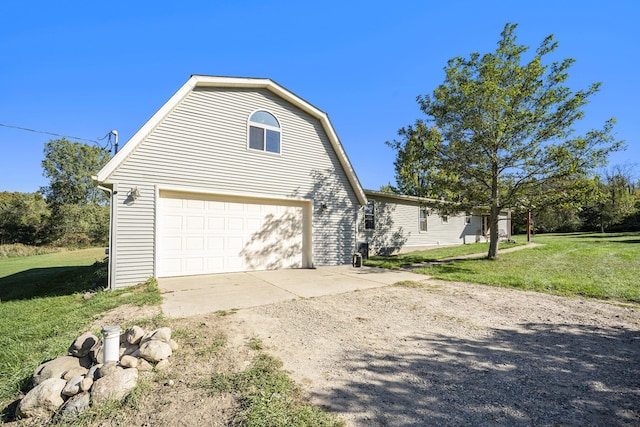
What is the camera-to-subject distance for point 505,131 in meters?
10.1

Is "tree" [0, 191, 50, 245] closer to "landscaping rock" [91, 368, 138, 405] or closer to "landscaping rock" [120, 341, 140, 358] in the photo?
"landscaping rock" [120, 341, 140, 358]

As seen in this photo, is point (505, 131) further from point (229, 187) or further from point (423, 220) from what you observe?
point (229, 187)

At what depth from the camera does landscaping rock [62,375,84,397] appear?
7.80 feet

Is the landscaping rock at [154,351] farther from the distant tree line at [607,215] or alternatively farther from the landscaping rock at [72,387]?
the distant tree line at [607,215]

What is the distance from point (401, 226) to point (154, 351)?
1388cm

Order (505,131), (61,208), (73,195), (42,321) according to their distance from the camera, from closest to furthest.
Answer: (42,321) → (505,131) → (61,208) → (73,195)

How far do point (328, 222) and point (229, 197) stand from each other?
363cm

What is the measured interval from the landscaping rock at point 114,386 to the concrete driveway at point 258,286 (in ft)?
6.77

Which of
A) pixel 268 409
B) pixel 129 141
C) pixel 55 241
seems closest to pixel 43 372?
pixel 268 409

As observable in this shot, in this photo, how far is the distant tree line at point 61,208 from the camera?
2625 centimetres

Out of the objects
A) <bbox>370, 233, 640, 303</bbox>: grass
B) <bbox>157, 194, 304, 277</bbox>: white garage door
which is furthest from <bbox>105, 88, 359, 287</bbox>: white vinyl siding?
<bbox>370, 233, 640, 303</bbox>: grass

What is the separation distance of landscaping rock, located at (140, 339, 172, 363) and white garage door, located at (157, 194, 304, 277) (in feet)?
16.3

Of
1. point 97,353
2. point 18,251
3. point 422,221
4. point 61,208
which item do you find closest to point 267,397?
point 97,353

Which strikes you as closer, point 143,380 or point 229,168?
point 143,380
